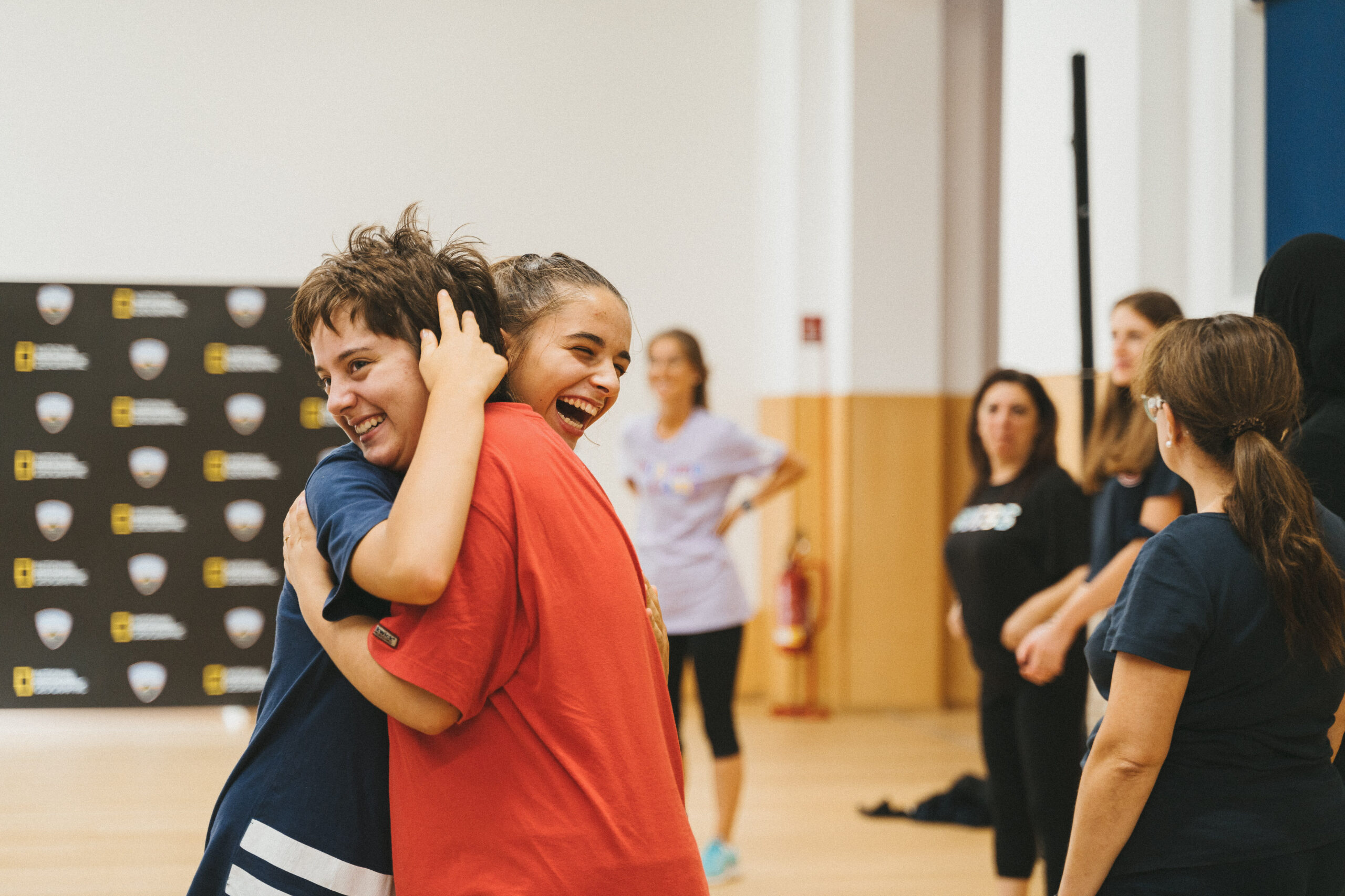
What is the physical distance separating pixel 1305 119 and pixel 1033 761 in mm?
2285

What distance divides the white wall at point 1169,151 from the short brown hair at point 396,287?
3.38 m

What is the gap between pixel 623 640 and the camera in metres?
0.99

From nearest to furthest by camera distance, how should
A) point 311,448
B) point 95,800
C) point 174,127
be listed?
point 311,448 → point 95,800 → point 174,127

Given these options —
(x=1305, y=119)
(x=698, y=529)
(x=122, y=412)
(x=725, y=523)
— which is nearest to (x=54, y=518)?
(x=122, y=412)

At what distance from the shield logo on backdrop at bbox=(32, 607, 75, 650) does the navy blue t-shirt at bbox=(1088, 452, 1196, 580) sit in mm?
2908

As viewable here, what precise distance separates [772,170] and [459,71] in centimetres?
173

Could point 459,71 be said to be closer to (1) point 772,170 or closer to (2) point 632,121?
(2) point 632,121

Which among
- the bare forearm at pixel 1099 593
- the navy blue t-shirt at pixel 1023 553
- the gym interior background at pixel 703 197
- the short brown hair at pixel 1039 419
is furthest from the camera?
the gym interior background at pixel 703 197

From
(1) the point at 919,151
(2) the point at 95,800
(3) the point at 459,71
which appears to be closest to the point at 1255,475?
(2) the point at 95,800

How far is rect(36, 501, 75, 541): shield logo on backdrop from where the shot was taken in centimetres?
353

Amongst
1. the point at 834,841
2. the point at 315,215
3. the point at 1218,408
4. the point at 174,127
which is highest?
the point at 174,127

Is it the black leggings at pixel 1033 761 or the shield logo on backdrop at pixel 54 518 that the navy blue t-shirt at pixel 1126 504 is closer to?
Answer: the black leggings at pixel 1033 761

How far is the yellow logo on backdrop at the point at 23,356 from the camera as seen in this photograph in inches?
138

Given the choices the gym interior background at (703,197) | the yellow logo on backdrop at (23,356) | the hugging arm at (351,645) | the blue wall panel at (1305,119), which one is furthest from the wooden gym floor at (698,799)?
the hugging arm at (351,645)
